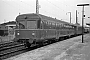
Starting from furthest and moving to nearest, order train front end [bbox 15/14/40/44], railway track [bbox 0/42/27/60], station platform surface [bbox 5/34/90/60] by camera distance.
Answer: train front end [bbox 15/14/40/44]
railway track [bbox 0/42/27/60]
station platform surface [bbox 5/34/90/60]

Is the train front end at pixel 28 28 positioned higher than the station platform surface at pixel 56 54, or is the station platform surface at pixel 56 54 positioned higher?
the train front end at pixel 28 28

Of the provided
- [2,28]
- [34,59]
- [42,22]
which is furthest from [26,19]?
[2,28]

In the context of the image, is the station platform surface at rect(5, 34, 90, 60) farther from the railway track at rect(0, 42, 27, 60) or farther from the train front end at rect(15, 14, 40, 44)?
the railway track at rect(0, 42, 27, 60)

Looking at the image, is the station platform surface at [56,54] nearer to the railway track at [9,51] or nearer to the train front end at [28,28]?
the train front end at [28,28]

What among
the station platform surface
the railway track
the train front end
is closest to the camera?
the station platform surface

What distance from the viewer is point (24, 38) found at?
41.8 ft

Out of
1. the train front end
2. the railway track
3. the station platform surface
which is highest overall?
the train front end

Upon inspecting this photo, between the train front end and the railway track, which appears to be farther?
the train front end

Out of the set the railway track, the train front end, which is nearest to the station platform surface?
the train front end

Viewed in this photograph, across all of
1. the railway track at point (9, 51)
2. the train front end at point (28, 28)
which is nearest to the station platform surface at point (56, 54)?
the train front end at point (28, 28)

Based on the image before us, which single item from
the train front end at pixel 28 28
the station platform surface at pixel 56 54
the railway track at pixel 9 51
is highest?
the train front end at pixel 28 28

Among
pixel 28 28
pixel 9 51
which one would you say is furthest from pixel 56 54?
pixel 9 51

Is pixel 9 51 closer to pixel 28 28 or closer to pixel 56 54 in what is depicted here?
pixel 28 28

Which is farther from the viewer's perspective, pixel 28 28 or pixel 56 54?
pixel 28 28
